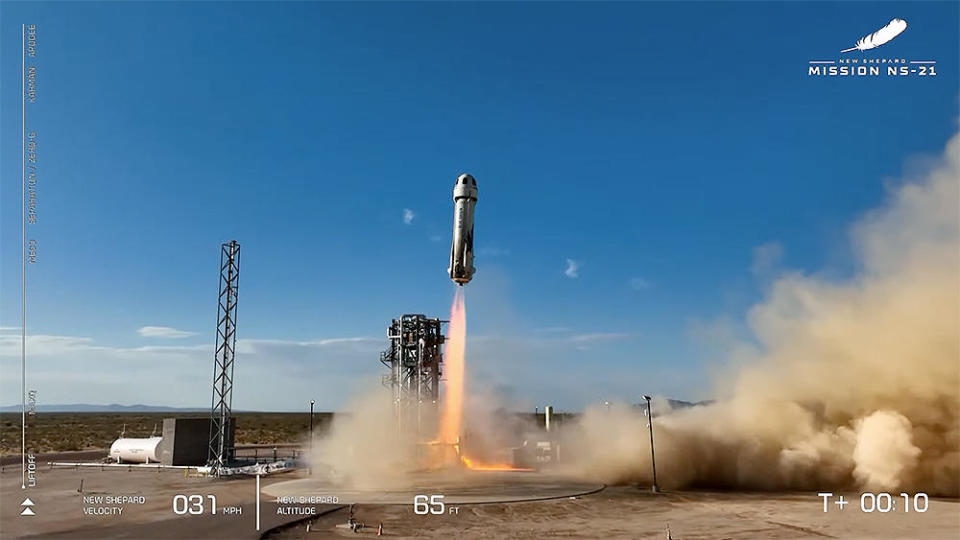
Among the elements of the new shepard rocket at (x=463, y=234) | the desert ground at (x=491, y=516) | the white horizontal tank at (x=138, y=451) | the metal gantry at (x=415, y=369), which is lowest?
the white horizontal tank at (x=138, y=451)

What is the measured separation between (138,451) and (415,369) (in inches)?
1111

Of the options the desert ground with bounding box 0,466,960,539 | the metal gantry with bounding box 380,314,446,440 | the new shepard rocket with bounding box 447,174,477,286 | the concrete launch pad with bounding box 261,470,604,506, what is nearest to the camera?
the desert ground with bounding box 0,466,960,539

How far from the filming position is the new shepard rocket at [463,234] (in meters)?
50.8

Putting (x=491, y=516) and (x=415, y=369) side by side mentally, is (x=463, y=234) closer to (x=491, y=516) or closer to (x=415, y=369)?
(x=415, y=369)

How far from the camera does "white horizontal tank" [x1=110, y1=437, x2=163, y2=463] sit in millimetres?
58844

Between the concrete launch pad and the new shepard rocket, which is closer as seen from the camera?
the concrete launch pad

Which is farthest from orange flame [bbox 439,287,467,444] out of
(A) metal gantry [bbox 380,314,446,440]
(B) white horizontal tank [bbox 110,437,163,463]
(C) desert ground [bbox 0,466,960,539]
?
(B) white horizontal tank [bbox 110,437,163,463]

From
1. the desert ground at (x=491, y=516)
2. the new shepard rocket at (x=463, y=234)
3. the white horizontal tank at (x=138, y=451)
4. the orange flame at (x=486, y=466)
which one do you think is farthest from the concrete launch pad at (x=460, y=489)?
the white horizontal tank at (x=138, y=451)

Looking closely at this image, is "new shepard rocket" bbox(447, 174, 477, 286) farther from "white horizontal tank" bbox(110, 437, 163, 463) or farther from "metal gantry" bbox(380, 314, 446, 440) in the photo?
"white horizontal tank" bbox(110, 437, 163, 463)

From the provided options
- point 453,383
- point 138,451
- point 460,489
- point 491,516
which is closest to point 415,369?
point 453,383

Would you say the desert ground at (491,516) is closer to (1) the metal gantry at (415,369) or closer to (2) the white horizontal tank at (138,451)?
(1) the metal gantry at (415,369)

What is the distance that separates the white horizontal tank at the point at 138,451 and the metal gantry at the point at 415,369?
23.5 metres

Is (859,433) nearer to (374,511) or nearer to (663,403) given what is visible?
(663,403)

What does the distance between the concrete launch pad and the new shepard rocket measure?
15674 millimetres
